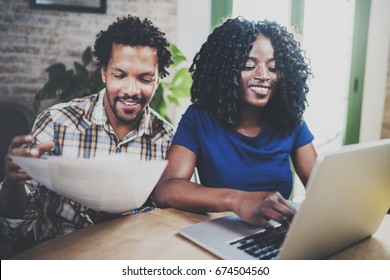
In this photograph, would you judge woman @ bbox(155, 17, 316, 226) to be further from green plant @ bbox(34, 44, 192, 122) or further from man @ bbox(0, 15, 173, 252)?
green plant @ bbox(34, 44, 192, 122)

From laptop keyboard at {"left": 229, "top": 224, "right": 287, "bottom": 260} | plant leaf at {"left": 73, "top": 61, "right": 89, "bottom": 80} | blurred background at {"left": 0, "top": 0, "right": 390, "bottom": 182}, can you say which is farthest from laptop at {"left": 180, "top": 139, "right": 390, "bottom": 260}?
plant leaf at {"left": 73, "top": 61, "right": 89, "bottom": 80}

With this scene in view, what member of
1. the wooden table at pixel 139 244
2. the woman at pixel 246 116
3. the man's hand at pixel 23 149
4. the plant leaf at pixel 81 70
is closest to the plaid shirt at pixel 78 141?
the woman at pixel 246 116

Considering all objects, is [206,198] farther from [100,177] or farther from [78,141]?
[78,141]

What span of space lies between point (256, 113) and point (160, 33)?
0.44m

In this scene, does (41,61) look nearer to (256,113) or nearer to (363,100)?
(256,113)

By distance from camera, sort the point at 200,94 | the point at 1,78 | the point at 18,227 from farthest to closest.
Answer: the point at 1,78 < the point at 200,94 < the point at 18,227

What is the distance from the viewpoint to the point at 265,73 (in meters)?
1.29

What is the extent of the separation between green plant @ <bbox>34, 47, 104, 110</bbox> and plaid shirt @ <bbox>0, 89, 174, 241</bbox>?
76 cm

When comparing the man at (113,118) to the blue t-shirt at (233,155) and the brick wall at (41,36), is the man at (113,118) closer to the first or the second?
the blue t-shirt at (233,155)

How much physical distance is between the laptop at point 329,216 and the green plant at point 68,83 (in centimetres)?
138

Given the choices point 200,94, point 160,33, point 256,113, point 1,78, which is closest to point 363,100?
point 256,113

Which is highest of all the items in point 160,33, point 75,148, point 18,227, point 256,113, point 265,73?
point 160,33

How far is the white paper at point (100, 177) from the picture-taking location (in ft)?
2.29

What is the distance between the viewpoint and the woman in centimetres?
124
